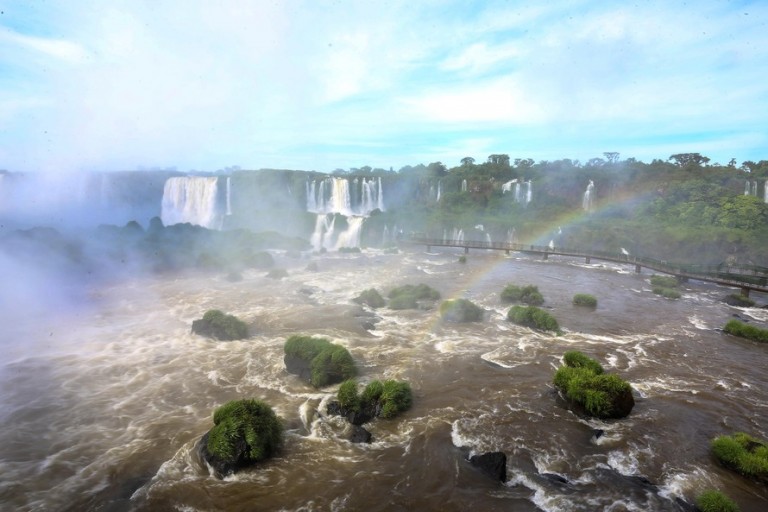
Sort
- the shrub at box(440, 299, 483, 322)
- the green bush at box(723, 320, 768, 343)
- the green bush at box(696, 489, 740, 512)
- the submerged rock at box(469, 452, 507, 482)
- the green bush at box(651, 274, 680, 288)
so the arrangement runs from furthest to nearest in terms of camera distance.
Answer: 1. the green bush at box(651, 274, 680, 288)
2. the shrub at box(440, 299, 483, 322)
3. the green bush at box(723, 320, 768, 343)
4. the submerged rock at box(469, 452, 507, 482)
5. the green bush at box(696, 489, 740, 512)

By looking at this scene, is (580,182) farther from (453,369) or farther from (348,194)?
(453,369)

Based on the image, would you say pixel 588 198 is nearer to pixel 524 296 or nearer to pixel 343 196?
pixel 343 196

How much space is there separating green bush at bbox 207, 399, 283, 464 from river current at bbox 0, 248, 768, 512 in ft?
1.47

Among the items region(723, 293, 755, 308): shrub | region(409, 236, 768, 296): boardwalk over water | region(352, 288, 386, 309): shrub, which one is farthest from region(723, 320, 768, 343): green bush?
region(352, 288, 386, 309): shrub

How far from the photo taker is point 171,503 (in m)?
9.65

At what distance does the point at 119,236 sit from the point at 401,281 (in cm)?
3586

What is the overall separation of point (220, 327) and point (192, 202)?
56.3 meters

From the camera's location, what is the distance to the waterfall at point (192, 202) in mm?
69062

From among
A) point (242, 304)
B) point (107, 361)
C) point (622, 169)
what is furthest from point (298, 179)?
point (622, 169)

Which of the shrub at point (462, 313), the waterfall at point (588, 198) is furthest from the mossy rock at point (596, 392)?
the waterfall at point (588, 198)

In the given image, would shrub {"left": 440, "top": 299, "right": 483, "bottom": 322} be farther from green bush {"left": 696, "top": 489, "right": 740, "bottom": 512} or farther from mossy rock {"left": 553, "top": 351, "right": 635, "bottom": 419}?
green bush {"left": 696, "top": 489, "right": 740, "bottom": 512}

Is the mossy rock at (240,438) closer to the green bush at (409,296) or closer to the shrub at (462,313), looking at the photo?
the shrub at (462,313)

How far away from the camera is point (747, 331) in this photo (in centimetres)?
2092

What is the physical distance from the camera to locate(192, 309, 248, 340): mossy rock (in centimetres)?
2089
